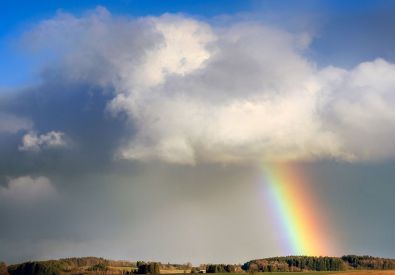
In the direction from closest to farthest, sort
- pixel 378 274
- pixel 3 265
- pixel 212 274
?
pixel 378 274 < pixel 3 265 < pixel 212 274

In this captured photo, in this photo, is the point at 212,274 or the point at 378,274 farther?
the point at 212,274

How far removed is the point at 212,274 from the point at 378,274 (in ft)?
205

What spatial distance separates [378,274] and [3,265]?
429 ft

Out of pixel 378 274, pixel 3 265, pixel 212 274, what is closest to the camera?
pixel 378 274

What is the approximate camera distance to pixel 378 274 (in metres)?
167

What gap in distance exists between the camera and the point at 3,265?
603 feet

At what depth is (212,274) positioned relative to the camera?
197625mm

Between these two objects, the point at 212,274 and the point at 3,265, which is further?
the point at 212,274

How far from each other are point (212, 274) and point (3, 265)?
255ft

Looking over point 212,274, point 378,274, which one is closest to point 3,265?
point 212,274

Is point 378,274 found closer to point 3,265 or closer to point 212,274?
point 212,274
